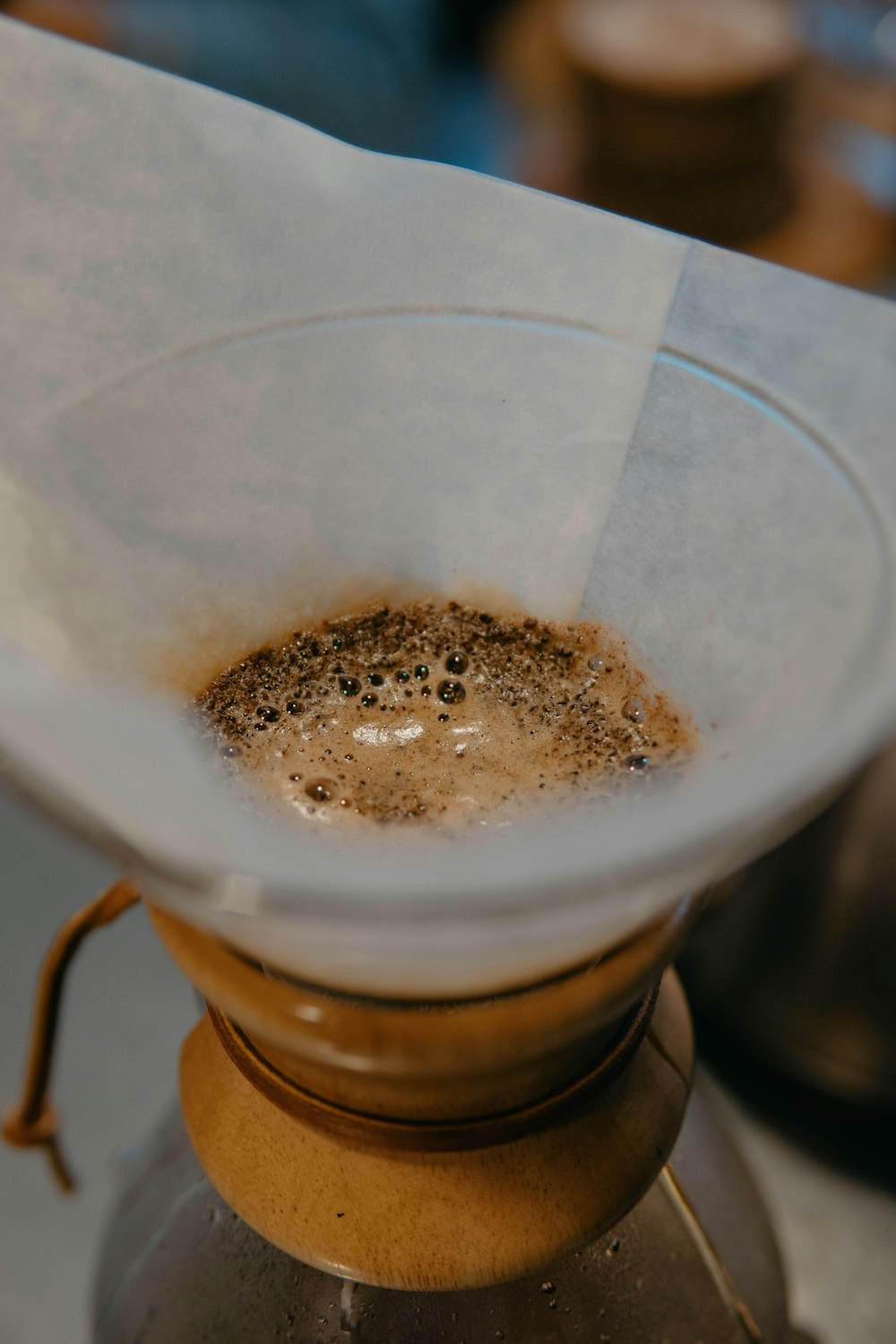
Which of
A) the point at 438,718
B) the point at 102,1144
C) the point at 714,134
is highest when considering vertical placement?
the point at 714,134

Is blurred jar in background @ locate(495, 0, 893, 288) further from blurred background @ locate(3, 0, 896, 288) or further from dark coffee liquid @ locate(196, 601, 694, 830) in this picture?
dark coffee liquid @ locate(196, 601, 694, 830)

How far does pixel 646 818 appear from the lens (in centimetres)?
27

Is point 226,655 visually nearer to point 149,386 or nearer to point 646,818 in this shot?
point 149,386

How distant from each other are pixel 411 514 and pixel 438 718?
2.9 inches

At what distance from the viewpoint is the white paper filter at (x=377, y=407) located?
0.39 meters

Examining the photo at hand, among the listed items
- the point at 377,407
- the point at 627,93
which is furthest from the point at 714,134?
the point at 377,407

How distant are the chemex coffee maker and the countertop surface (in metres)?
0.31

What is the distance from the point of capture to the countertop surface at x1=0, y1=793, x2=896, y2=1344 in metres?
0.75

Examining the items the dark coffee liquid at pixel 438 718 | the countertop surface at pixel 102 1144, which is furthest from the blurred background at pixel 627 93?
the dark coffee liquid at pixel 438 718

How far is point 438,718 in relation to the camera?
0.46 m

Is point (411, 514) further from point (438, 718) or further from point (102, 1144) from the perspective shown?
point (102, 1144)

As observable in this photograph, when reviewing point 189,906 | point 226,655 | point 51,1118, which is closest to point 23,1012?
point 51,1118

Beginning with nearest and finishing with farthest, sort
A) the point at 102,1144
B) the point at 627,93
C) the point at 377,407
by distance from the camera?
the point at 377,407, the point at 102,1144, the point at 627,93

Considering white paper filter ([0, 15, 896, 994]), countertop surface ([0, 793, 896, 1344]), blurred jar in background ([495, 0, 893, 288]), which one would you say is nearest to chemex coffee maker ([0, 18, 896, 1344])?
white paper filter ([0, 15, 896, 994])
